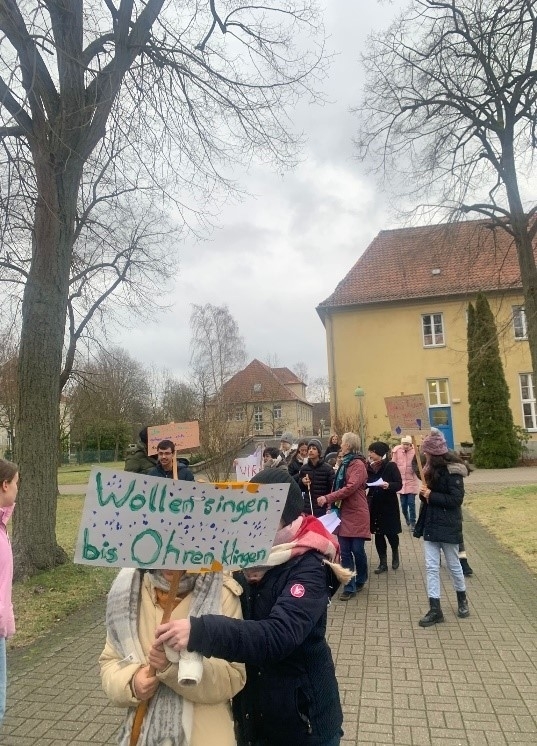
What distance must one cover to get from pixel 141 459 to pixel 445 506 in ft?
11.8

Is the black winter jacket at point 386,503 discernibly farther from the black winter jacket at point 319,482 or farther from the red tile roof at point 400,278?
the red tile roof at point 400,278

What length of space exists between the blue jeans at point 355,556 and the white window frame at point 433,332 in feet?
86.5

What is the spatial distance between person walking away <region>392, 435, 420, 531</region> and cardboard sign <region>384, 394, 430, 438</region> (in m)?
2.58

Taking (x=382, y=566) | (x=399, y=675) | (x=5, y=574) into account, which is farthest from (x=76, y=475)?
(x=5, y=574)

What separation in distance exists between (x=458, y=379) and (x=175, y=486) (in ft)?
104

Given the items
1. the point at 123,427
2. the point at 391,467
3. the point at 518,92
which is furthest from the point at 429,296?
the point at 123,427

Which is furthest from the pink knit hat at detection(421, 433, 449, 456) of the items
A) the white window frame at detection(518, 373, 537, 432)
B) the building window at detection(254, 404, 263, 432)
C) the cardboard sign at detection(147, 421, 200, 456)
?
the white window frame at detection(518, 373, 537, 432)

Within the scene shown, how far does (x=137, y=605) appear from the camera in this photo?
2201 mm

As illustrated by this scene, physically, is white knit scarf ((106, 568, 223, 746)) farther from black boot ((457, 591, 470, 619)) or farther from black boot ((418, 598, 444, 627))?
black boot ((457, 591, 470, 619))

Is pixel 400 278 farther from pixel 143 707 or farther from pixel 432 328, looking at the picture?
pixel 143 707

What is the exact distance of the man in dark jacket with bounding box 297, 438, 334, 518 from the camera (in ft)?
27.7

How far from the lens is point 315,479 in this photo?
8.47 meters

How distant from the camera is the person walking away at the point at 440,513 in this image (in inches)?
242

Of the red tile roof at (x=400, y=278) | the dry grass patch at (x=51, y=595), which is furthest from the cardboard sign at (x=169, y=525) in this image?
the red tile roof at (x=400, y=278)
